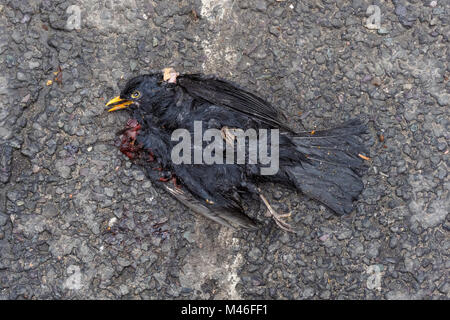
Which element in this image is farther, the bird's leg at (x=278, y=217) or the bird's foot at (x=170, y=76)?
the bird's foot at (x=170, y=76)

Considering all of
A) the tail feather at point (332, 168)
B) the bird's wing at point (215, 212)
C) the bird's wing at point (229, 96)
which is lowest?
the bird's wing at point (215, 212)

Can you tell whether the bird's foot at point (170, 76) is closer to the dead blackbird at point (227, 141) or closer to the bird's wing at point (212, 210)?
the dead blackbird at point (227, 141)

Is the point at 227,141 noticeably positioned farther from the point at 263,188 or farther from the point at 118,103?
the point at 118,103

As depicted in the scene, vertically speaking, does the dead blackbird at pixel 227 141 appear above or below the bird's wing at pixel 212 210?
above

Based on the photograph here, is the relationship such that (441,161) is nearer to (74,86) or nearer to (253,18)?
(253,18)

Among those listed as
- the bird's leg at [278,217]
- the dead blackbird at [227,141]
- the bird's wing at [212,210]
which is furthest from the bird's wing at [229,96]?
the bird's wing at [212,210]

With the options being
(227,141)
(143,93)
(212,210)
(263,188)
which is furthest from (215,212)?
(143,93)

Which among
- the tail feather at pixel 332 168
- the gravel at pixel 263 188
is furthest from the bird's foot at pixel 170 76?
the tail feather at pixel 332 168

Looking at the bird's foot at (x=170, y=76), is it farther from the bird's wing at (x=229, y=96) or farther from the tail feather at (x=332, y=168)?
the tail feather at (x=332, y=168)
